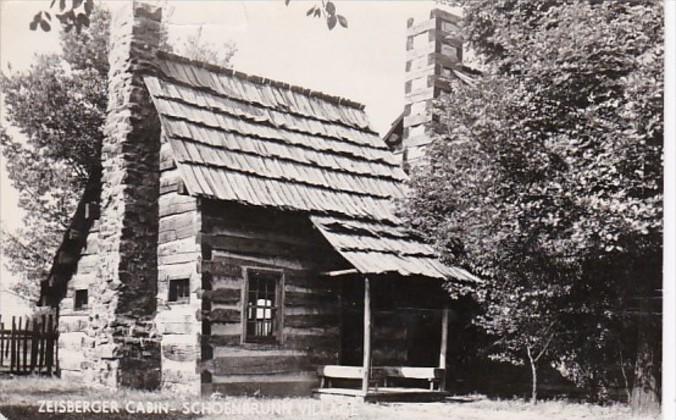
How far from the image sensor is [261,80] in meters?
15.0

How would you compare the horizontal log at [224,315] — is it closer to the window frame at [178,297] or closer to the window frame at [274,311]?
the window frame at [274,311]

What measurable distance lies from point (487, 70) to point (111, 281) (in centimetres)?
683

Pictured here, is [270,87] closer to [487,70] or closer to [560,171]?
[487,70]

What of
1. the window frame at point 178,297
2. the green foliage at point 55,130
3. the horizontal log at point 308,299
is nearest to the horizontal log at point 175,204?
the window frame at point 178,297

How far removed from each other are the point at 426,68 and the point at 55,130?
10509 mm

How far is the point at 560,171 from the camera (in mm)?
9633

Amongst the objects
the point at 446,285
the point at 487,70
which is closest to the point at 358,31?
the point at 487,70

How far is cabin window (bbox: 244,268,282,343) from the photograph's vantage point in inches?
493

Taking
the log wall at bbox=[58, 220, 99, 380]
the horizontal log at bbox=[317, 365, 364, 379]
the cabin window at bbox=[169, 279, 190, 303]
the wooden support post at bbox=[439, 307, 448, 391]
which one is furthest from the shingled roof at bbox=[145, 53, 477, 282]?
the log wall at bbox=[58, 220, 99, 380]

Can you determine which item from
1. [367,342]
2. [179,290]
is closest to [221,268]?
[179,290]

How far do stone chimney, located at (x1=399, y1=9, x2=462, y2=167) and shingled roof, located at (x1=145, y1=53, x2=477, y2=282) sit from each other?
0.82 metres

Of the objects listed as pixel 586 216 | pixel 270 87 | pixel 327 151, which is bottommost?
pixel 586 216

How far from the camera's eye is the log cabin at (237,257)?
12.1 metres

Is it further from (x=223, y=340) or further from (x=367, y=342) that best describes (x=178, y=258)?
(x=367, y=342)
